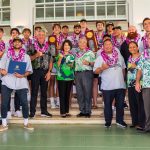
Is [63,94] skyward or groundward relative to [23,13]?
groundward

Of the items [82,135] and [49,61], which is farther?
[49,61]

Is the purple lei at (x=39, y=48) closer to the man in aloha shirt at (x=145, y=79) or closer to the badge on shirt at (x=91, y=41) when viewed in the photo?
the badge on shirt at (x=91, y=41)

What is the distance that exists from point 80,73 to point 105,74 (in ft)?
1.97

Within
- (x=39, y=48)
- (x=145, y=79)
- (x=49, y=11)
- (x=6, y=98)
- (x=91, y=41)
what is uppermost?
(x=49, y=11)

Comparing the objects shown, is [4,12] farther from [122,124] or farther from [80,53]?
[122,124]

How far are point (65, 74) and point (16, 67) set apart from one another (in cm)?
105

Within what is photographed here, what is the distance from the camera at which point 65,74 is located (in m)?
7.03

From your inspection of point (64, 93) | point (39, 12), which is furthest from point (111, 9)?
point (64, 93)

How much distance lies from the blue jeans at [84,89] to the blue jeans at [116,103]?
47 centimetres

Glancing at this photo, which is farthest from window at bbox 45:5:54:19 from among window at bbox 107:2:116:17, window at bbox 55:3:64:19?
window at bbox 107:2:116:17

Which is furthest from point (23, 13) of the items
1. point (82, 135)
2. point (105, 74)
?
point (82, 135)

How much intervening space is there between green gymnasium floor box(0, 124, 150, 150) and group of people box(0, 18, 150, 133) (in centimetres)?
29

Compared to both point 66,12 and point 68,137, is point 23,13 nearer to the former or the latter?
point 66,12

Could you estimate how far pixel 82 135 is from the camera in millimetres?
5988
